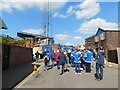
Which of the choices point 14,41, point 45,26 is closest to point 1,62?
point 14,41

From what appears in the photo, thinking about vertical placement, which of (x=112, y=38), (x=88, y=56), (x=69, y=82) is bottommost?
(x=69, y=82)

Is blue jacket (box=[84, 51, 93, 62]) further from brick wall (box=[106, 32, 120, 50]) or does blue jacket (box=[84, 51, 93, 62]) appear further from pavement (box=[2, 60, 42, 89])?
brick wall (box=[106, 32, 120, 50])

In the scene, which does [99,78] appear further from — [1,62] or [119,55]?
[119,55]

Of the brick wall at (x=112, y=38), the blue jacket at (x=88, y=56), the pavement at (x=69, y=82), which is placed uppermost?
the brick wall at (x=112, y=38)

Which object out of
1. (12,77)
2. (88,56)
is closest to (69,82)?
(88,56)

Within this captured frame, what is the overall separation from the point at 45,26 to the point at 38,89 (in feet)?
163

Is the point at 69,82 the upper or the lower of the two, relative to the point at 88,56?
lower

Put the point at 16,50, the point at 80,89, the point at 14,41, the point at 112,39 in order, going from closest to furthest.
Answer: the point at 80,89, the point at 16,50, the point at 14,41, the point at 112,39

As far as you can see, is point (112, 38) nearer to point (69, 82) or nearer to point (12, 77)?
point (69, 82)

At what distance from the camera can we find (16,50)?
43.8 ft

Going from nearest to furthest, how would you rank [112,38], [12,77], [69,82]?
[69,82]
[12,77]
[112,38]

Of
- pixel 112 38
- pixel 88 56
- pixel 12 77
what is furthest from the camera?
pixel 112 38

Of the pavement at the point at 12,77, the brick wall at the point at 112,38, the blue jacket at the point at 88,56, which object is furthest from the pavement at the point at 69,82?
the brick wall at the point at 112,38

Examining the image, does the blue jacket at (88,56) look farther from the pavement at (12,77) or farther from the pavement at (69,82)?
the pavement at (12,77)
